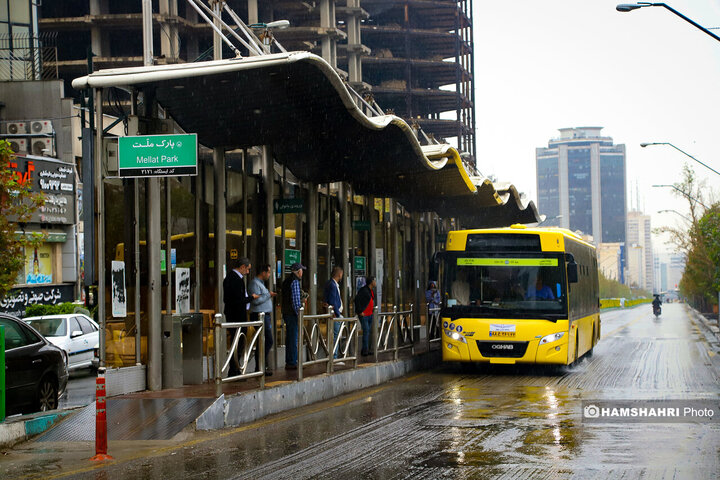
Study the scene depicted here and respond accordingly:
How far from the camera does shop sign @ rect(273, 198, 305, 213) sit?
18625 millimetres

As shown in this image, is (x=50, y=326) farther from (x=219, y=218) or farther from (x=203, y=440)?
(x=203, y=440)

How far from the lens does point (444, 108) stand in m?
95.4

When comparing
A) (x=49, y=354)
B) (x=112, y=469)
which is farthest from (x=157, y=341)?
(x=112, y=469)

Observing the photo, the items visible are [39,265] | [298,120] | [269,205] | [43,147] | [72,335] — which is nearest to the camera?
[298,120]

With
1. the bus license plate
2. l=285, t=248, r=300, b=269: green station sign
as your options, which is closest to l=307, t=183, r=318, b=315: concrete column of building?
l=285, t=248, r=300, b=269: green station sign

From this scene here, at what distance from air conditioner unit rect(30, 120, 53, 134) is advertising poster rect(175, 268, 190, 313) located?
1127 inches

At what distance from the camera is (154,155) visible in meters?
13.4

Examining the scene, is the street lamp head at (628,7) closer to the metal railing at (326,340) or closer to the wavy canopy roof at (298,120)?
the wavy canopy roof at (298,120)

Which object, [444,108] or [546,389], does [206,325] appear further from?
[444,108]

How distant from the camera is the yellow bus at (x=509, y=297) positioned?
20078 mm

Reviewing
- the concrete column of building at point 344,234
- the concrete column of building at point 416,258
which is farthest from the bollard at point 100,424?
the concrete column of building at point 416,258

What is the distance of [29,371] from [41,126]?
30.1 meters

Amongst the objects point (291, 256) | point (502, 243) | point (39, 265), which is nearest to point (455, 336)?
point (502, 243)

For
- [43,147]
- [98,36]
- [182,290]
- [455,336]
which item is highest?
[98,36]
